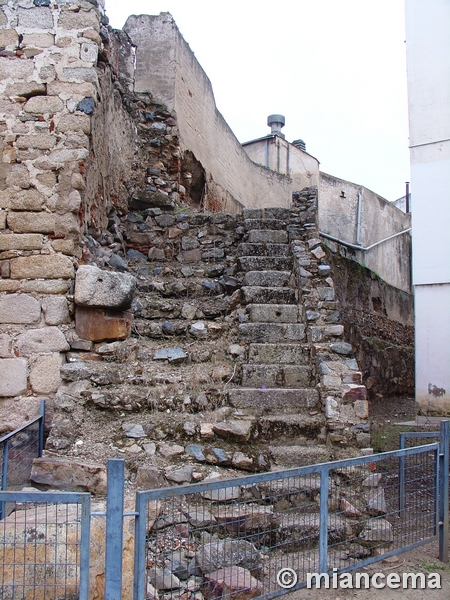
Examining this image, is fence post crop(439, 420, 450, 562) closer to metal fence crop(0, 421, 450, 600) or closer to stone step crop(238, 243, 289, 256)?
metal fence crop(0, 421, 450, 600)

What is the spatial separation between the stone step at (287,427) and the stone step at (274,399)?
0.54ft

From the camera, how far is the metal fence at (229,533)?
2.00 m

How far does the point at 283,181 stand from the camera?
1530 cm

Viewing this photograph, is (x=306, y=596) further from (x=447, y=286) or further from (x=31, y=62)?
(x=447, y=286)

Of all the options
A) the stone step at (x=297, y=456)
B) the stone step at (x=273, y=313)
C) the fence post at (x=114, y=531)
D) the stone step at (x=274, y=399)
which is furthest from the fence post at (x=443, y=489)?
the fence post at (x=114, y=531)

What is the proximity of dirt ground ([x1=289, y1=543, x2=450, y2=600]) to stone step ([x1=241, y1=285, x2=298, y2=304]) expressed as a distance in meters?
2.57

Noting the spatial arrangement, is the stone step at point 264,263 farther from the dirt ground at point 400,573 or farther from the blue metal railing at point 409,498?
the dirt ground at point 400,573

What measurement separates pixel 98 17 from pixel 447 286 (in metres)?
5.68

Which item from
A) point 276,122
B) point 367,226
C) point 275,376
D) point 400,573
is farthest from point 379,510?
point 276,122

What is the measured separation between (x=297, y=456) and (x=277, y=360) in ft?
3.63

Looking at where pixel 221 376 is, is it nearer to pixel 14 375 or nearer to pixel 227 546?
pixel 14 375

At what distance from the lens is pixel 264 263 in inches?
234

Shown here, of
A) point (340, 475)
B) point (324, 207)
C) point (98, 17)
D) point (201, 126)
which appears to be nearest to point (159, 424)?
point (340, 475)

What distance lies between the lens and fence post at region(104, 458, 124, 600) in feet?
6.29
